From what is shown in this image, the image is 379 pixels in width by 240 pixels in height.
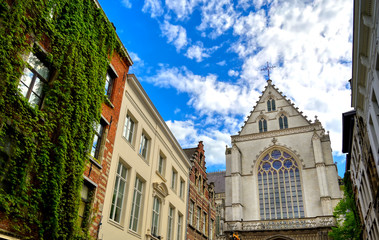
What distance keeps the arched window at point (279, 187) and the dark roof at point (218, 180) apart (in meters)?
16.9

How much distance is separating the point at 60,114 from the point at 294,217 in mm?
27046

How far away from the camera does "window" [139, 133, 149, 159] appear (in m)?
14.0

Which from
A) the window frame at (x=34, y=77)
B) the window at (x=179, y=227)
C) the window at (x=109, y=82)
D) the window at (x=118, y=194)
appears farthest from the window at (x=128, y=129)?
the window at (x=179, y=227)

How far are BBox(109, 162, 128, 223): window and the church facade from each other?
66.8ft

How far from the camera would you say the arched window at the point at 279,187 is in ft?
100

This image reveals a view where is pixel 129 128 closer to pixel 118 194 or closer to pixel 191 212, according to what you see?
pixel 118 194

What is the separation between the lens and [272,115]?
36.1 metres

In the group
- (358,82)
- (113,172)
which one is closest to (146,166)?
(113,172)

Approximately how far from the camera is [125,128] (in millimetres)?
12781

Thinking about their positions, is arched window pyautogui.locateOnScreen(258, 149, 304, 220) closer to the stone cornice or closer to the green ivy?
the stone cornice

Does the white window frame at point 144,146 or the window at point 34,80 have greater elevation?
the white window frame at point 144,146

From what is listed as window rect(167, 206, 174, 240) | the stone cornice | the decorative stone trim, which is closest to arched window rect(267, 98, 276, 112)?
the stone cornice

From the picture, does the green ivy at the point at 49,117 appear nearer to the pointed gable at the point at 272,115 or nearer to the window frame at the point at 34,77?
the window frame at the point at 34,77

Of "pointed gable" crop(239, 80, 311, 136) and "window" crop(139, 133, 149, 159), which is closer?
"window" crop(139, 133, 149, 159)
